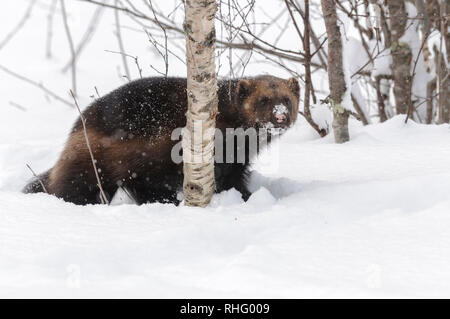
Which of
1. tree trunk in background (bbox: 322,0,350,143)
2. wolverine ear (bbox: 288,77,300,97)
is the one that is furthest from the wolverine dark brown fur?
tree trunk in background (bbox: 322,0,350,143)

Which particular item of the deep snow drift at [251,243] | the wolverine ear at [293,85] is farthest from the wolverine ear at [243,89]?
the deep snow drift at [251,243]

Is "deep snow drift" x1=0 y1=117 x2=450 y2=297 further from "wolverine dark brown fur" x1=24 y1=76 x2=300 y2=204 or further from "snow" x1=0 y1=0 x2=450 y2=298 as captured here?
Result: "wolverine dark brown fur" x1=24 y1=76 x2=300 y2=204

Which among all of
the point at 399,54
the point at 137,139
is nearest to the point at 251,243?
the point at 137,139

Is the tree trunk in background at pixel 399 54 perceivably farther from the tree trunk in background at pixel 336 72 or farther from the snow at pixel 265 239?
the snow at pixel 265 239

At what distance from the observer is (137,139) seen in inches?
139

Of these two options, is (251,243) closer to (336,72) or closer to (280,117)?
(280,117)

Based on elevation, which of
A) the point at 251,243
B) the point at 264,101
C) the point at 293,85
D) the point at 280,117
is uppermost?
the point at 293,85

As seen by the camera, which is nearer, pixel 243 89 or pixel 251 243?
pixel 251 243

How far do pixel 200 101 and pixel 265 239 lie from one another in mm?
817

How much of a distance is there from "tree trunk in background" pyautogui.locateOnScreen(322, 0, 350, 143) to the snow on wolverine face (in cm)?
87

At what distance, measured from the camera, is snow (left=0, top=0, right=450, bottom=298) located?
Result: 6.35 feet

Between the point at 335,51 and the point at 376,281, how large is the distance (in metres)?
2.93

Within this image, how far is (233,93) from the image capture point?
377 centimetres

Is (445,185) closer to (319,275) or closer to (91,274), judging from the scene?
(319,275)
